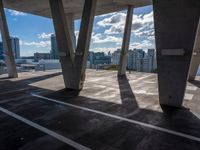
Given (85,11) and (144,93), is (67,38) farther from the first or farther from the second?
(144,93)

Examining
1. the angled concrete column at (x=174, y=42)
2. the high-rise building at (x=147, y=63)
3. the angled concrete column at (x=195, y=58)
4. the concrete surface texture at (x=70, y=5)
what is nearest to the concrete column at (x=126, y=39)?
the concrete surface texture at (x=70, y=5)

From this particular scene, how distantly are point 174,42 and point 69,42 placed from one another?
594 cm

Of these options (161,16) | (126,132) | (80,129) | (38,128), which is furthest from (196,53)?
(38,128)

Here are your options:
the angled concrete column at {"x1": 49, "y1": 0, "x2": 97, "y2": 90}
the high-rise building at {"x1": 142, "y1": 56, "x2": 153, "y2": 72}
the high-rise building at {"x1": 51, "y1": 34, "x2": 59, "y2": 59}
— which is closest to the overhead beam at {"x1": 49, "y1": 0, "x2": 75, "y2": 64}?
the angled concrete column at {"x1": 49, "y1": 0, "x2": 97, "y2": 90}

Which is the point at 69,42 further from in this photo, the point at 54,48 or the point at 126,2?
the point at 54,48

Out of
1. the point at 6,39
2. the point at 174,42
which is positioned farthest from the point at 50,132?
the point at 6,39

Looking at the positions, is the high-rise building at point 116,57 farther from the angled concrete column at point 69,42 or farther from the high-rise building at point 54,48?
the angled concrete column at point 69,42

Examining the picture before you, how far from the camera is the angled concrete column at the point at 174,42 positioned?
224 inches

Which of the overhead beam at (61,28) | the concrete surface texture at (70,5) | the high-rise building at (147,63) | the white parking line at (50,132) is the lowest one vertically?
the white parking line at (50,132)

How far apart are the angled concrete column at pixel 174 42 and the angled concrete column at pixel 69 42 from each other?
398 cm

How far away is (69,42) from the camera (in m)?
9.77

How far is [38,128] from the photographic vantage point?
494cm

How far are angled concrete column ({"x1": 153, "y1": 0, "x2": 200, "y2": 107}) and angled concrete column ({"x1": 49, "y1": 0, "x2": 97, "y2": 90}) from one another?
398 centimetres

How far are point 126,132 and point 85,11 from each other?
7.04 m
